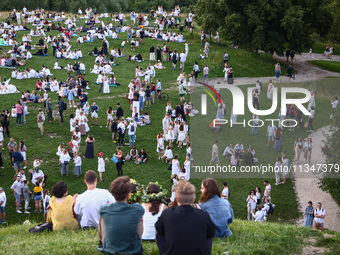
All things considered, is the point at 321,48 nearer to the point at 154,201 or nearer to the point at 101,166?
the point at 101,166

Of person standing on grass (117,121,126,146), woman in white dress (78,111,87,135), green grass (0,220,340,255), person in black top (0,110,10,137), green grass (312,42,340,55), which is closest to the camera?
green grass (0,220,340,255)

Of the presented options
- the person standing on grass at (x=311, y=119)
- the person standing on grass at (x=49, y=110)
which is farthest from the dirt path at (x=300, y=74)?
the person standing on grass at (x=49, y=110)

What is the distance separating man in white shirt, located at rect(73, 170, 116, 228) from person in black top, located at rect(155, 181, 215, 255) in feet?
6.99

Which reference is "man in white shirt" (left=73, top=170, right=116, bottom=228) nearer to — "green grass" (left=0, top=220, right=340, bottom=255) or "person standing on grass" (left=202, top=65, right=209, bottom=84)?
"green grass" (left=0, top=220, right=340, bottom=255)

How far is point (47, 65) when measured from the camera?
4025cm

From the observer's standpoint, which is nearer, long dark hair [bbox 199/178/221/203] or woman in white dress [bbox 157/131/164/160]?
long dark hair [bbox 199/178/221/203]

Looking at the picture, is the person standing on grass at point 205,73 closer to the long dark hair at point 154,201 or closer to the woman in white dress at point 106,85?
the woman in white dress at point 106,85

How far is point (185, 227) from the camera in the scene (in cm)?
703

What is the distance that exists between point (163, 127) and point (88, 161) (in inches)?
199

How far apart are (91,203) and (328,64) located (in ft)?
139

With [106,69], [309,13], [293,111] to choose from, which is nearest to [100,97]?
[106,69]

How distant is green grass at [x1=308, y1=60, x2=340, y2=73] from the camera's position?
46.1 metres

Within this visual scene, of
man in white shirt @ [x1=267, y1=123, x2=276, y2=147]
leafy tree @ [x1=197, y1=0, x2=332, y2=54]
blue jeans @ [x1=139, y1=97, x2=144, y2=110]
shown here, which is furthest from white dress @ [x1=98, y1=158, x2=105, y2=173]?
leafy tree @ [x1=197, y1=0, x2=332, y2=54]

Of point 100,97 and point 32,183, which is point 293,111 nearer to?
point 100,97
